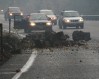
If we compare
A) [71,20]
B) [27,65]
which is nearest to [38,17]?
[71,20]

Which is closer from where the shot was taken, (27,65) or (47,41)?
(27,65)

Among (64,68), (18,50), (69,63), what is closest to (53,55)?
(18,50)

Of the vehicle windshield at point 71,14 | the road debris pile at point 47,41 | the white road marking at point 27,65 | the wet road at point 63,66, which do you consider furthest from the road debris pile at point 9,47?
the vehicle windshield at point 71,14

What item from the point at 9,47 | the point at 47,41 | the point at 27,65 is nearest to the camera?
the point at 27,65

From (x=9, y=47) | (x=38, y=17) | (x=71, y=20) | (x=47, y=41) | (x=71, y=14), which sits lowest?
(x=71, y=20)

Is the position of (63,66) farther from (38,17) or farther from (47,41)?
(38,17)

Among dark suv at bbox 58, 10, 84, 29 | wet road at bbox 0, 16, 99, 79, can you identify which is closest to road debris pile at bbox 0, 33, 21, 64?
wet road at bbox 0, 16, 99, 79

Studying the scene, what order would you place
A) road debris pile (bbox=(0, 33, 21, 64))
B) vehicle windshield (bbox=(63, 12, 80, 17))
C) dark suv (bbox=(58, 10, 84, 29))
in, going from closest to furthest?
road debris pile (bbox=(0, 33, 21, 64))
dark suv (bbox=(58, 10, 84, 29))
vehicle windshield (bbox=(63, 12, 80, 17))

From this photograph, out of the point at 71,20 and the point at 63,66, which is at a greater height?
the point at 63,66

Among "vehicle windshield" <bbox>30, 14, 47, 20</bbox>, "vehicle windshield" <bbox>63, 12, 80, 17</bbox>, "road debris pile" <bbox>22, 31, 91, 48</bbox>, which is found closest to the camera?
"road debris pile" <bbox>22, 31, 91, 48</bbox>

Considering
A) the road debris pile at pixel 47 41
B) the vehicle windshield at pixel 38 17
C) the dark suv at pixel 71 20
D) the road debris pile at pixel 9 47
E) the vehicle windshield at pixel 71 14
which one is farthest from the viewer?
the vehicle windshield at pixel 71 14

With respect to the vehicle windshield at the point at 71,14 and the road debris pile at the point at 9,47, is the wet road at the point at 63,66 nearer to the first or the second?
the road debris pile at the point at 9,47

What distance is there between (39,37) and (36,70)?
11049 mm

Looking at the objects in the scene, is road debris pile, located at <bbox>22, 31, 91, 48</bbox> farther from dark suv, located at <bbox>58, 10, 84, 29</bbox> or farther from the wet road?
dark suv, located at <bbox>58, 10, 84, 29</bbox>
